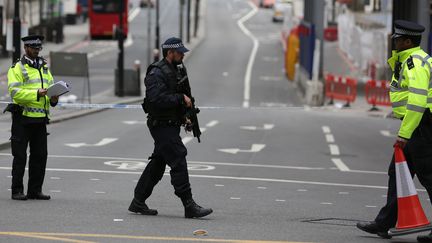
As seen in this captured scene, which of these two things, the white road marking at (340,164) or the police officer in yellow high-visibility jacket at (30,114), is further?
the white road marking at (340,164)

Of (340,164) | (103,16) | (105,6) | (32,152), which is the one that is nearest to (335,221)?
(32,152)

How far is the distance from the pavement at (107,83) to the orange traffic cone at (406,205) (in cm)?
602

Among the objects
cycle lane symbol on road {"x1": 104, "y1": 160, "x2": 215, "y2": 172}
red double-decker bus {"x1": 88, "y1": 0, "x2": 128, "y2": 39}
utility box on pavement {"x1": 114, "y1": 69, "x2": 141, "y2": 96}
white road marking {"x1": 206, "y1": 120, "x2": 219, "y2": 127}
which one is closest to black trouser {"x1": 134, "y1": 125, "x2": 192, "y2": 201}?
cycle lane symbol on road {"x1": 104, "y1": 160, "x2": 215, "y2": 172}

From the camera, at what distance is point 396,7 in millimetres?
38500

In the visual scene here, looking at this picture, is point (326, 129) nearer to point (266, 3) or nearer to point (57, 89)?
point (57, 89)

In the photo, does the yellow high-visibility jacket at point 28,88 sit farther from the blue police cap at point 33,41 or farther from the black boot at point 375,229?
the black boot at point 375,229

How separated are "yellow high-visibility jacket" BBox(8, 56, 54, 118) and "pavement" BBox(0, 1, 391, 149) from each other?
5.31 ft

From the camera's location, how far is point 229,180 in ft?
52.2

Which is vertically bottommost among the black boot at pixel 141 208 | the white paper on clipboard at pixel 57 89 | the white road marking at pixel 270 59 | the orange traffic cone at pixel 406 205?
the white road marking at pixel 270 59

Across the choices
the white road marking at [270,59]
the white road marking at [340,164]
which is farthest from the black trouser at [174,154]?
the white road marking at [270,59]

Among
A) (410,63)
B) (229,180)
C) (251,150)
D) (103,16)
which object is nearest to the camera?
(410,63)

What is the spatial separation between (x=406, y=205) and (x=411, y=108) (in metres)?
0.90

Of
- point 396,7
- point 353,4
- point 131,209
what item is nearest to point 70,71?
point 396,7

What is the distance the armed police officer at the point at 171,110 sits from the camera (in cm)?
1080
